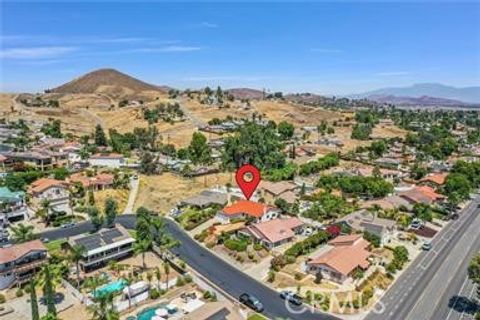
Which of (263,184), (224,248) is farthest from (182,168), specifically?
(224,248)

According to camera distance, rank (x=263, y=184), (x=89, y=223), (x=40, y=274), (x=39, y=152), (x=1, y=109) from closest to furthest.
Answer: (x=40, y=274)
(x=89, y=223)
(x=263, y=184)
(x=39, y=152)
(x=1, y=109)

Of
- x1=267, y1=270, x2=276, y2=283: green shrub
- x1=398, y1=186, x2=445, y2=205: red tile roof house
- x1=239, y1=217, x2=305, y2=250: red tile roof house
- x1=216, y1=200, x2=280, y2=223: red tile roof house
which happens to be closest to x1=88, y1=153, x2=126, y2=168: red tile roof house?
x1=216, y1=200, x2=280, y2=223: red tile roof house

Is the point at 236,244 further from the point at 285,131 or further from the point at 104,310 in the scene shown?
the point at 285,131

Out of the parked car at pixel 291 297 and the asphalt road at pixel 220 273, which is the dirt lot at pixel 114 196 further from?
the parked car at pixel 291 297

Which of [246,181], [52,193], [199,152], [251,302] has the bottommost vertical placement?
[251,302]

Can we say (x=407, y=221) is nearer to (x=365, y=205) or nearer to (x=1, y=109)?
(x=365, y=205)

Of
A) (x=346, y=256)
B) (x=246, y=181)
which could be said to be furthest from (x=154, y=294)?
(x=346, y=256)

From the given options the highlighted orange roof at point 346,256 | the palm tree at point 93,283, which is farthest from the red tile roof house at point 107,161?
the highlighted orange roof at point 346,256
